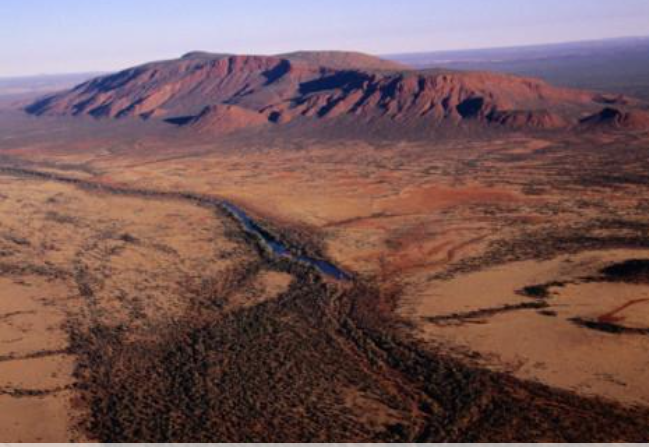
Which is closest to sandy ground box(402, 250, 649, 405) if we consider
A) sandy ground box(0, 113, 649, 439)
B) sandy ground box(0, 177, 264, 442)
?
sandy ground box(0, 113, 649, 439)

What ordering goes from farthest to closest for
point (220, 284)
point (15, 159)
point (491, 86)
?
point (491, 86)
point (15, 159)
point (220, 284)

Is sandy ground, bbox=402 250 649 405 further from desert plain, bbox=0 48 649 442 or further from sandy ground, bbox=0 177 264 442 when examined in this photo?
sandy ground, bbox=0 177 264 442

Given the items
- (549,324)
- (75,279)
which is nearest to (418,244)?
(549,324)

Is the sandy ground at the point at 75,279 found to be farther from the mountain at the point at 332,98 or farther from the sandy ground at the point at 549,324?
the mountain at the point at 332,98

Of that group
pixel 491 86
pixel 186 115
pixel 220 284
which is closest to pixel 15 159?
pixel 186 115

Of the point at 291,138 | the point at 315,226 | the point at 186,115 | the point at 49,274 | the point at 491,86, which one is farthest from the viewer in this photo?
the point at 186,115

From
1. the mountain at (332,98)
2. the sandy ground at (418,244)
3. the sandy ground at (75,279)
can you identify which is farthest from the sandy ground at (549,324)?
the mountain at (332,98)

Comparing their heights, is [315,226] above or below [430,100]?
below

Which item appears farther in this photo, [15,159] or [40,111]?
[40,111]

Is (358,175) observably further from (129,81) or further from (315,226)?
(129,81)
